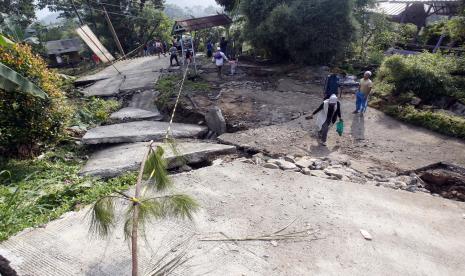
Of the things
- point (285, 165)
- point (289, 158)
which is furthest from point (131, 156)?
point (289, 158)

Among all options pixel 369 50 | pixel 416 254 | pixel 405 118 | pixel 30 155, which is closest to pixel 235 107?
pixel 405 118

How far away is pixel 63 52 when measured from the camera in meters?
29.3

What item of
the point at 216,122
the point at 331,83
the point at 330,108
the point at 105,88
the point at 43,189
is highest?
the point at 331,83

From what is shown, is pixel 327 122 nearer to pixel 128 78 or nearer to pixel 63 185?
pixel 63 185

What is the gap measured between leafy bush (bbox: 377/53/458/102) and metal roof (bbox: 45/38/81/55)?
98.1ft

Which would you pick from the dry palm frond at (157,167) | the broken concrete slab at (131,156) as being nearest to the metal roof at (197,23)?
the broken concrete slab at (131,156)

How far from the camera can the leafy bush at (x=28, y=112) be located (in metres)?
5.52

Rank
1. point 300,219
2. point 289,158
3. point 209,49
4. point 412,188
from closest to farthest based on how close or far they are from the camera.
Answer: point 300,219 → point 412,188 → point 289,158 → point 209,49

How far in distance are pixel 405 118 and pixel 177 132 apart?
594 cm

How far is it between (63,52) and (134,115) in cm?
2666

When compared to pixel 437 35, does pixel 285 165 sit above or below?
below

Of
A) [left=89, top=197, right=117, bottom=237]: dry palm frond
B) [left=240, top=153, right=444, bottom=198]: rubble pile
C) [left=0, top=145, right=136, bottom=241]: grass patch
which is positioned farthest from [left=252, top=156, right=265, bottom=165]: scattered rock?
[left=89, top=197, right=117, bottom=237]: dry palm frond

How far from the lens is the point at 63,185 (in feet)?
15.5

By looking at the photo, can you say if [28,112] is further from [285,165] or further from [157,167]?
[285,165]
